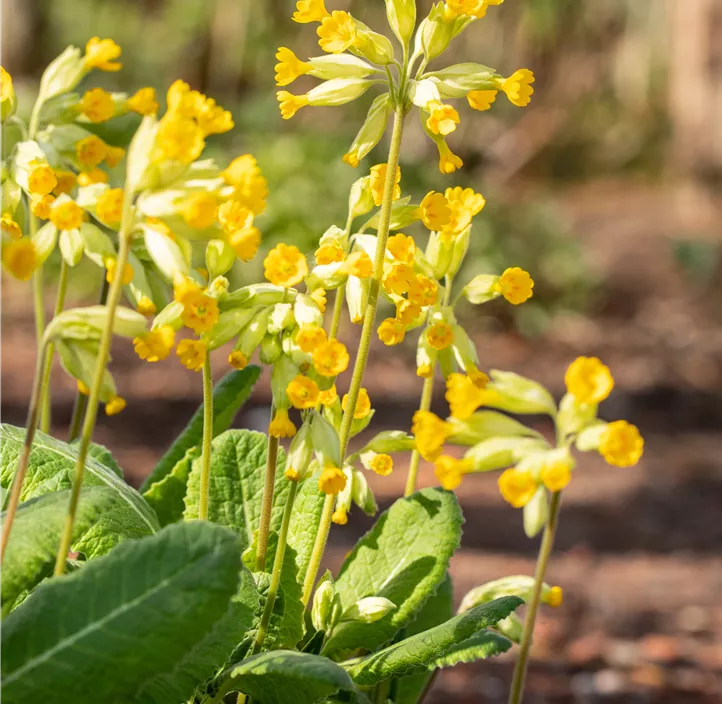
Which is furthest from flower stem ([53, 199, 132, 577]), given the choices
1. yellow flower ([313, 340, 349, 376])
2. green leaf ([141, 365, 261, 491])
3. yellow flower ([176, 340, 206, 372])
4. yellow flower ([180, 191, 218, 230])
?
green leaf ([141, 365, 261, 491])

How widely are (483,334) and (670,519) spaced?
3.28 metres

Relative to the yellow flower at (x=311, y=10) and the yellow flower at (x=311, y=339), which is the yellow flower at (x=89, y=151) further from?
the yellow flower at (x=311, y=339)

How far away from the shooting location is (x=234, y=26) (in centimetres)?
2172

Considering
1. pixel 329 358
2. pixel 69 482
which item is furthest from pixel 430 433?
pixel 69 482

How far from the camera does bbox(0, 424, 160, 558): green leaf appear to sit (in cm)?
165

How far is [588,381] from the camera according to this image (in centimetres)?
121

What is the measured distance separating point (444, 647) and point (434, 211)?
2.09 feet

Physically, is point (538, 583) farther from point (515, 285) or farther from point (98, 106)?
point (98, 106)

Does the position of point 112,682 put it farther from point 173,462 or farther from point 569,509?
point 569,509

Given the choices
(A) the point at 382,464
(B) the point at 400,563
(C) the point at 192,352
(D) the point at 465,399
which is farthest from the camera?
(B) the point at 400,563

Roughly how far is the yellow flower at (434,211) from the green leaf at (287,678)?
0.61m

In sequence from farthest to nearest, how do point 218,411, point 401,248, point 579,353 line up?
point 579,353 → point 218,411 → point 401,248

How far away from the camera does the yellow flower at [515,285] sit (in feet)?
5.09

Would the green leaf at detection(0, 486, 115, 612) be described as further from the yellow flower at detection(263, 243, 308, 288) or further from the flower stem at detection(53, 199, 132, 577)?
the yellow flower at detection(263, 243, 308, 288)
